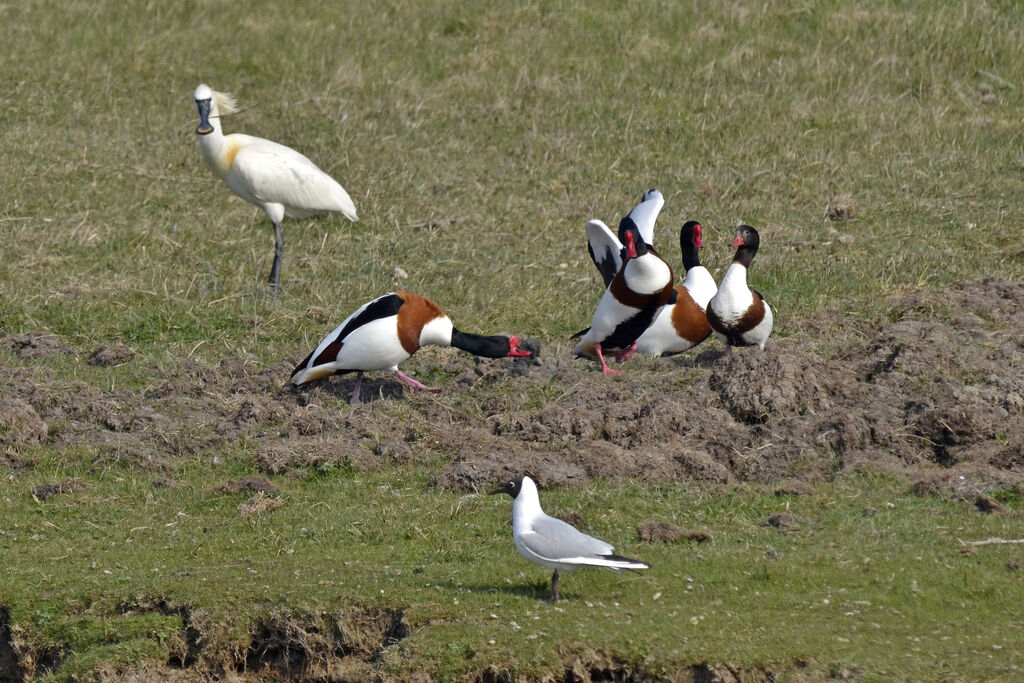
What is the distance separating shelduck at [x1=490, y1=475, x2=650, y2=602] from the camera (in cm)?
722

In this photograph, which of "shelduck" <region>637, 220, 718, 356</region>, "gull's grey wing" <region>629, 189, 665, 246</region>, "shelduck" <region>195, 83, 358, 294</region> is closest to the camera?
"shelduck" <region>637, 220, 718, 356</region>

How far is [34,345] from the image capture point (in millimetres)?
12672

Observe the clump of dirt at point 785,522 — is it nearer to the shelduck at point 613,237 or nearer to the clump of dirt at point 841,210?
the shelduck at point 613,237

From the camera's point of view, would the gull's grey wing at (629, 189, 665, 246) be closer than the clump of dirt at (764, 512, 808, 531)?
No

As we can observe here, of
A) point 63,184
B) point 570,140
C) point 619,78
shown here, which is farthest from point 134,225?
point 619,78

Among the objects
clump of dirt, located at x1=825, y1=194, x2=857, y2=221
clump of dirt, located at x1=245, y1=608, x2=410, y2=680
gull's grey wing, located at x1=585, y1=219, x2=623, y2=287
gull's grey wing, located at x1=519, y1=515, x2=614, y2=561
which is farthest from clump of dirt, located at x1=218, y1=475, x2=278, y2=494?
clump of dirt, located at x1=825, y1=194, x2=857, y2=221

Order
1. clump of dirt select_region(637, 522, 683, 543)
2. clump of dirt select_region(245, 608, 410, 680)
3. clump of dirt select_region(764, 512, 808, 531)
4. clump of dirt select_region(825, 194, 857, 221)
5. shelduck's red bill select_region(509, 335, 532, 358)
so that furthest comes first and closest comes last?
1. clump of dirt select_region(825, 194, 857, 221)
2. shelduck's red bill select_region(509, 335, 532, 358)
3. clump of dirt select_region(764, 512, 808, 531)
4. clump of dirt select_region(637, 522, 683, 543)
5. clump of dirt select_region(245, 608, 410, 680)

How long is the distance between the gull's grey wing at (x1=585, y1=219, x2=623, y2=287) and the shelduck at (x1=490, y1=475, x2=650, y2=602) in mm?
5086

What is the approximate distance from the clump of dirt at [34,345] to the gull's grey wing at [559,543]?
6511mm

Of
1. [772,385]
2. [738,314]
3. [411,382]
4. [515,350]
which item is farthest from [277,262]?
[772,385]

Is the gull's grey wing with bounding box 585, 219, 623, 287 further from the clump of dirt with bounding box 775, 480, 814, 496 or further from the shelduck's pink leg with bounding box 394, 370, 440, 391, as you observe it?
the clump of dirt with bounding box 775, 480, 814, 496

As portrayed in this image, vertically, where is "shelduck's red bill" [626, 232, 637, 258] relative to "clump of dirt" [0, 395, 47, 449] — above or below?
above

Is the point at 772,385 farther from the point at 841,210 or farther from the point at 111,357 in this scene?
the point at 841,210

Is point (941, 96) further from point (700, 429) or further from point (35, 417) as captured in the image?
point (35, 417)
